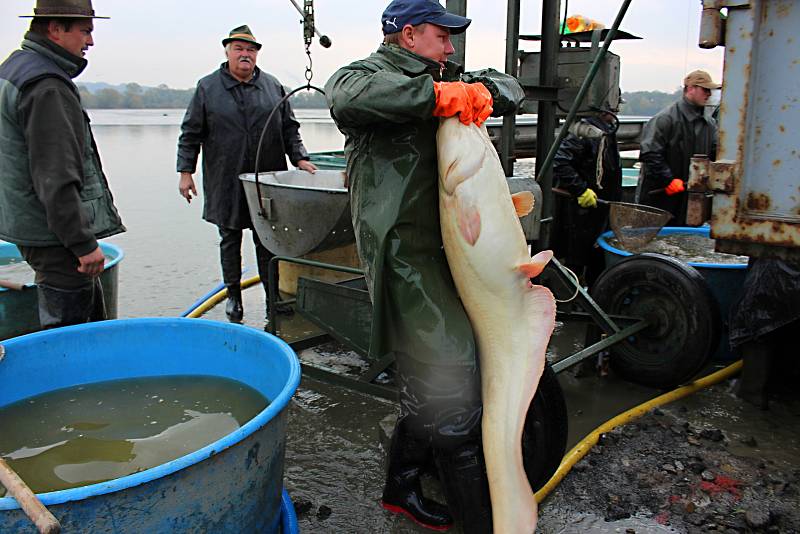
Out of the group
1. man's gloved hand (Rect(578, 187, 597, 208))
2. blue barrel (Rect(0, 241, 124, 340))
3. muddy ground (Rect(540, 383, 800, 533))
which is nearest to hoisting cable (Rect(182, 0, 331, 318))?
blue barrel (Rect(0, 241, 124, 340))

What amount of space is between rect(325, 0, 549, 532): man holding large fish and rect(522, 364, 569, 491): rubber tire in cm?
38

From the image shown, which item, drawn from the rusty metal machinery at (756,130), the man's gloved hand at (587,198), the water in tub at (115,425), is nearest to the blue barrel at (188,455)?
the water in tub at (115,425)

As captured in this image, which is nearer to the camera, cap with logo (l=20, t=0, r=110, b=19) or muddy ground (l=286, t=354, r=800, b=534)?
muddy ground (l=286, t=354, r=800, b=534)

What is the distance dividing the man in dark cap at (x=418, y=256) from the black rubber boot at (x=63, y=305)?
5.51ft

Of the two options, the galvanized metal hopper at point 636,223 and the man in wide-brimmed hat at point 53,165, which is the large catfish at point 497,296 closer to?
the man in wide-brimmed hat at point 53,165

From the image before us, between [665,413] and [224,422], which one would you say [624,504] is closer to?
[665,413]

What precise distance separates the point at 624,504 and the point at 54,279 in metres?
2.95

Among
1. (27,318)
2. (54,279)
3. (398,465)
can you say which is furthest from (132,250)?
(398,465)

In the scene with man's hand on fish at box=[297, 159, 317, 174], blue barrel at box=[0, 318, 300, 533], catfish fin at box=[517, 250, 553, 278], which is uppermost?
man's hand on fish at box=[297, 159, 317, 174]

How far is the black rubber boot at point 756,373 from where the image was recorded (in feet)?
13.1

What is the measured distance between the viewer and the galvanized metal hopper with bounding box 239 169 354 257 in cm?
499

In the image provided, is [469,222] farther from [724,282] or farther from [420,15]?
[724,282]

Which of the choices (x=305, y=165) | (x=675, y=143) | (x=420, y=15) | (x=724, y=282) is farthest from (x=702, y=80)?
(x=420, y=15)

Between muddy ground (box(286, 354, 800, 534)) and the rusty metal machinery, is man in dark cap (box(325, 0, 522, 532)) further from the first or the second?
the rusty metal machinery
